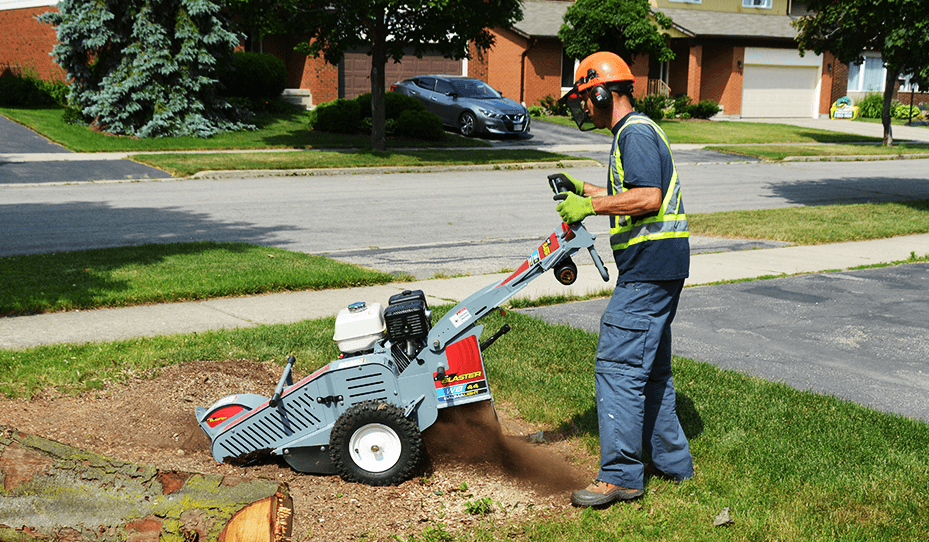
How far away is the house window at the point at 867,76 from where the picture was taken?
44594 mm

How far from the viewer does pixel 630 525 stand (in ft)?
12.0

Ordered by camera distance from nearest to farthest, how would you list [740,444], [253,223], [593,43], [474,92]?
[740,444], [253,223], [474,92], [593,43]

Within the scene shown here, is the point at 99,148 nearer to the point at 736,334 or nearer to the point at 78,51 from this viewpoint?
the point at 78,51

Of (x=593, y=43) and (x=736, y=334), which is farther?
(x=593, y=43)

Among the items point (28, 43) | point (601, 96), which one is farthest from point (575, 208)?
point (28, 43)

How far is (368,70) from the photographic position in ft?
108

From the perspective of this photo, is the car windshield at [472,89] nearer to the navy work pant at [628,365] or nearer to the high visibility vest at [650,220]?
the high visibility vest at [650,220]

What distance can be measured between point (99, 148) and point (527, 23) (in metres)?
21.9

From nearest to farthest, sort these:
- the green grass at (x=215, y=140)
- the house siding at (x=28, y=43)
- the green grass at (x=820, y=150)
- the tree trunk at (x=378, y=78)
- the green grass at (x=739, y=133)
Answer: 1. the tree trunk at (x=378, y=78)
2. the green grass at (x=215, y=140)
3. the green grass at (x=820, y=150)
4. the green grass at (x=739, y=133)
5. the house siding at (x=28, y=43)

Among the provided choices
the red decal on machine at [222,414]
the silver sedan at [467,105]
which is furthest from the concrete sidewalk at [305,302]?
the silver sedan at [467,105]

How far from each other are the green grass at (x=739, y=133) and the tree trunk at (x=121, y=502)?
2546 centimetres

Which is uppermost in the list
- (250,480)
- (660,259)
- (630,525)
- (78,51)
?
(78,51)

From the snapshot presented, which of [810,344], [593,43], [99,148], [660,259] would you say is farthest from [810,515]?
[593,43]

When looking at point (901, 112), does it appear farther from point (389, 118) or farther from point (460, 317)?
point (460, 317)
